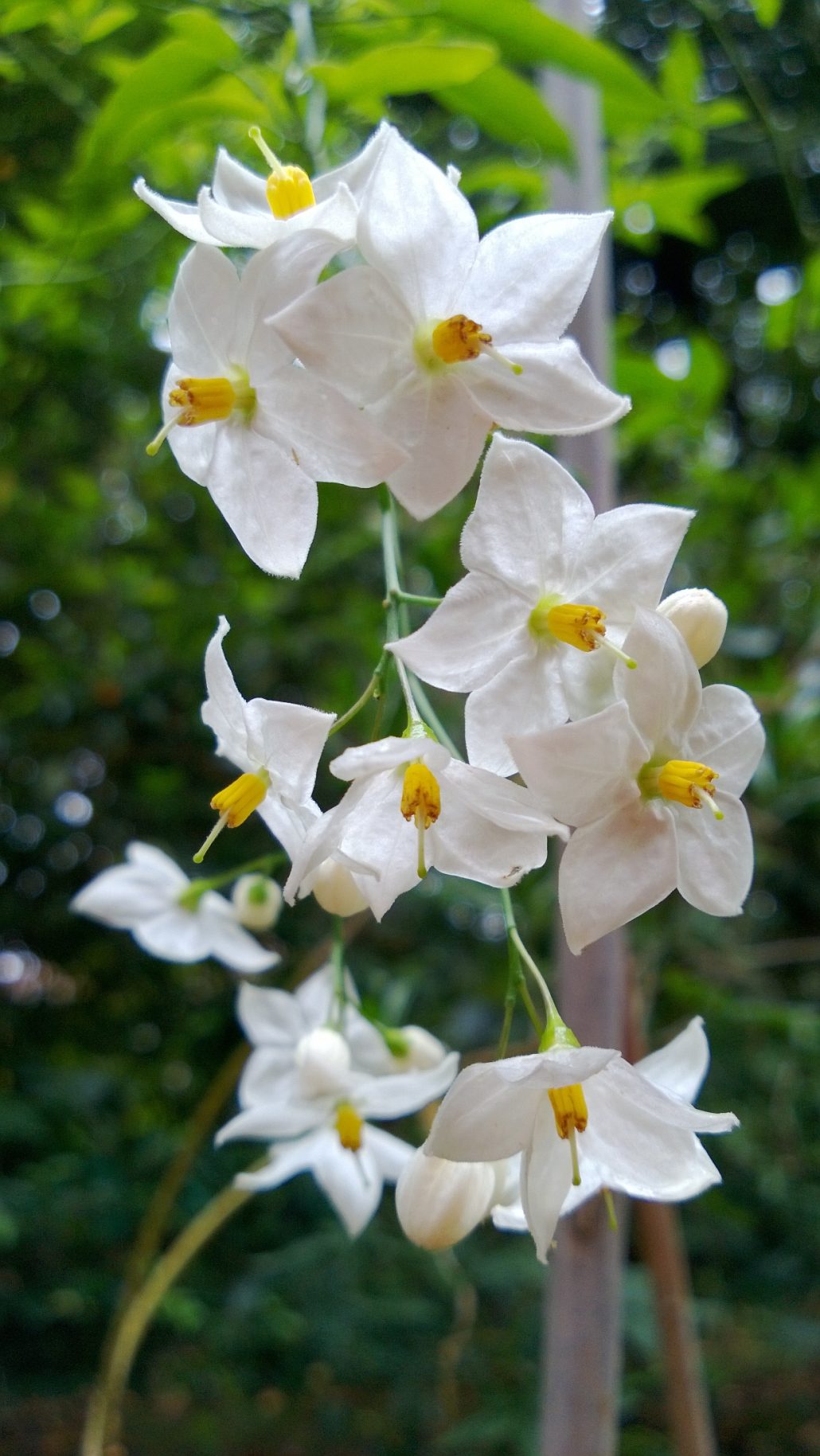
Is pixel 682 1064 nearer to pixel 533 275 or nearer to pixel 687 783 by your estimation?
pixel 687 783

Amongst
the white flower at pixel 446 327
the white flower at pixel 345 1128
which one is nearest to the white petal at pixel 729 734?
the white flower at pixel 446 327

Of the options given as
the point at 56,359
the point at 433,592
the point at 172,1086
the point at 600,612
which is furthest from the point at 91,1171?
the point at 600,612

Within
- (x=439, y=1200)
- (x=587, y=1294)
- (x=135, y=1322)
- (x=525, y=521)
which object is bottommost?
(x=135, y=1322)

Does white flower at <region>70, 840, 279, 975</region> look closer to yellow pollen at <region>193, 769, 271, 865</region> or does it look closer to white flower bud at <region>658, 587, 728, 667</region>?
yellow pollen at <region>193, 769, 271, 865</region>

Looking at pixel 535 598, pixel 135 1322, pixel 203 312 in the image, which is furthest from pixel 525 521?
pixel 135 1322

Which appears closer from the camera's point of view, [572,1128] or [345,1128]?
[572,1128]

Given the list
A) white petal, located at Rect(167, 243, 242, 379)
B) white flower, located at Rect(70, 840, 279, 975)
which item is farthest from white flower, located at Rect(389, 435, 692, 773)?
white flower, located at Rect(70, 840, 279, 975)

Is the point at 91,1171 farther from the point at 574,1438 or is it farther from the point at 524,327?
the point at 524,327
